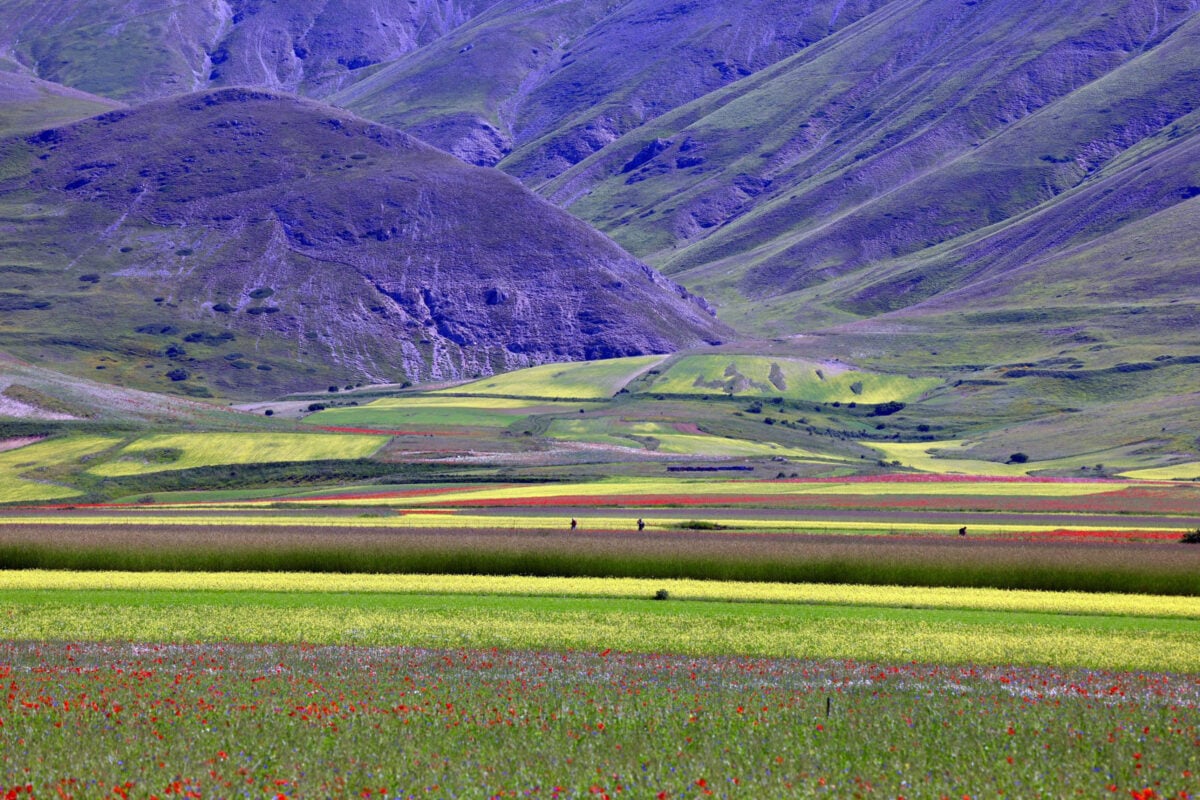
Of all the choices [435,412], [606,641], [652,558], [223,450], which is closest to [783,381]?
[435,412]

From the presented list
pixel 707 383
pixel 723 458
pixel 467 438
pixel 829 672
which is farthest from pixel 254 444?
pixel 829 672

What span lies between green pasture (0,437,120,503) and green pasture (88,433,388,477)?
259 centimetres

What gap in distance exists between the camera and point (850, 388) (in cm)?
17525

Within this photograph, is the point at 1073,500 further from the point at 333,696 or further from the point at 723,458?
the point at 333,696

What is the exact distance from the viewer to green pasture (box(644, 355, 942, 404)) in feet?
546

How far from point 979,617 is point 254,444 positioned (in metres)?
82.0

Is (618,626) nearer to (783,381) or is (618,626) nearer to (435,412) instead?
(435,412)

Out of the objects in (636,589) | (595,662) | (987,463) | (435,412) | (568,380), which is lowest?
(987,463)

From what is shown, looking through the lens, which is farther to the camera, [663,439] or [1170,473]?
[663,439]

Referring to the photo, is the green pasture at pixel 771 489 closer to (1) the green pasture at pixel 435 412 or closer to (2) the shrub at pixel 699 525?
(2) the shrub at pixel 699 525

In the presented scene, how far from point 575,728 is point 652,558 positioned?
2617 cm

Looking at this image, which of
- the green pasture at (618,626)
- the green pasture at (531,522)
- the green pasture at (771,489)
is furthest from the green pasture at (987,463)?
the green pasture at (618,626)

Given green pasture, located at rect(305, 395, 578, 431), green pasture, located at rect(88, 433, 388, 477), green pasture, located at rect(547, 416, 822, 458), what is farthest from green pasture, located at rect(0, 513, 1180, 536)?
green pasture, located at rect(305, 395, 578, 431)

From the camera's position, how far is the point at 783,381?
563ft
